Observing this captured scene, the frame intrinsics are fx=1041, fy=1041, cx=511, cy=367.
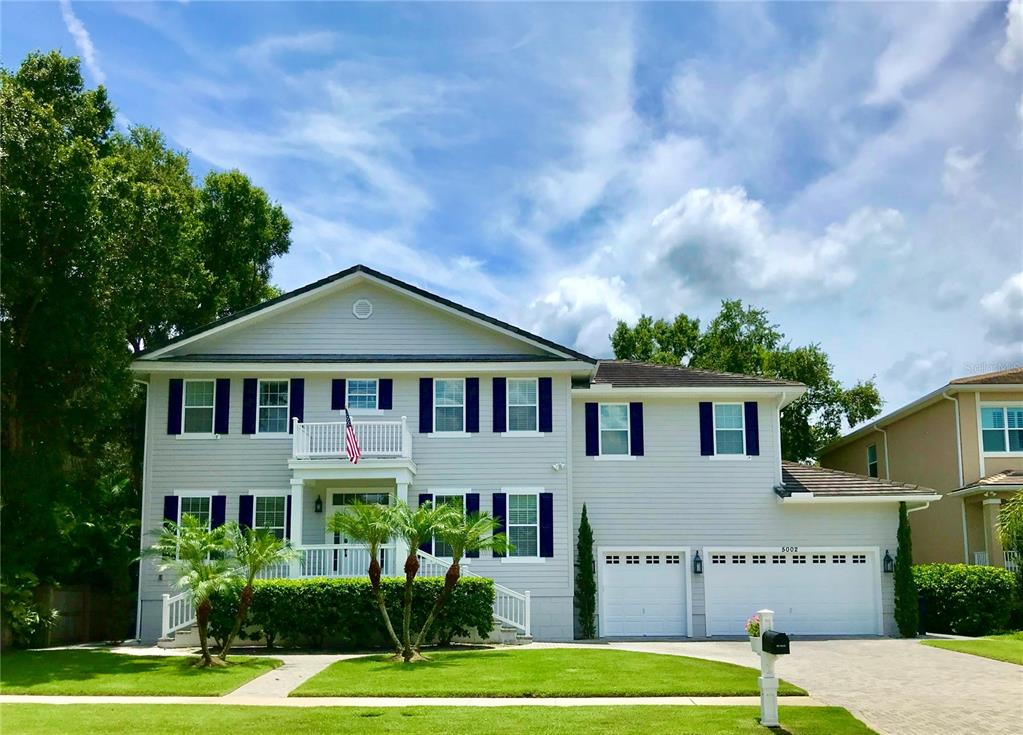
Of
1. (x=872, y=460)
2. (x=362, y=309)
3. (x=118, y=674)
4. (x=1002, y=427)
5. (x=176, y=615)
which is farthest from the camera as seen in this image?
(x=872, y=460)

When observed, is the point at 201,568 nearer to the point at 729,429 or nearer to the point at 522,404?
the point at 522,404

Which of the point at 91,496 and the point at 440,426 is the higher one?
the point at 440,426

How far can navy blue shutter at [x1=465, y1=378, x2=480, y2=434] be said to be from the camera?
25.2 metres

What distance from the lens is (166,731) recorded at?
11820 millimetres

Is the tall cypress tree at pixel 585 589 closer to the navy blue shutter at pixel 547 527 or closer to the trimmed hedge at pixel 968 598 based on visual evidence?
the navy blue shutter at pixel 547 527

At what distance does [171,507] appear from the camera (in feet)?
81.2

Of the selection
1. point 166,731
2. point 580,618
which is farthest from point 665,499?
point 166,731

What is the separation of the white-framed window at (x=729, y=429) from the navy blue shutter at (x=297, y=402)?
10.3 m

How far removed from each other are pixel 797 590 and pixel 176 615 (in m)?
14.7

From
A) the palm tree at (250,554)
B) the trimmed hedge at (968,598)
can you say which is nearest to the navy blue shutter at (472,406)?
the palm tree at (250,554)

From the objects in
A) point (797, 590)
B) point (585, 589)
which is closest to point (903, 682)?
point (797, 590)

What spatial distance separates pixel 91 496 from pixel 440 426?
8.59 metres

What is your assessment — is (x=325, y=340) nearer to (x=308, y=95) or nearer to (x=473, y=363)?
(x=473, y=363)

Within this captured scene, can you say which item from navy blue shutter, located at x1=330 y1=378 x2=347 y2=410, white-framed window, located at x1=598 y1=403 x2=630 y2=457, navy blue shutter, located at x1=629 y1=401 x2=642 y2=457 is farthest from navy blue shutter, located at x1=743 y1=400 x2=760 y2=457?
navy blue shutter, located at x1=330 y1=378 x2=347 y2=410
